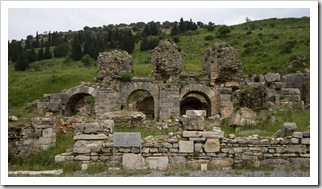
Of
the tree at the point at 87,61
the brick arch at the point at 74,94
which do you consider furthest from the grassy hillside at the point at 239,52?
Answer: the brick arch at the point at 74,94

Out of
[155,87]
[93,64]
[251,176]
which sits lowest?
[251,176]

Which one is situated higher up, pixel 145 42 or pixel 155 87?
pixel 145 42

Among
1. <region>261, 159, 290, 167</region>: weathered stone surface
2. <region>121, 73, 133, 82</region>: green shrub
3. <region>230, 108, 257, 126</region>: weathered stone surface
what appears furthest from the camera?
<region>121, 73, 133, 82</region>: green shrub

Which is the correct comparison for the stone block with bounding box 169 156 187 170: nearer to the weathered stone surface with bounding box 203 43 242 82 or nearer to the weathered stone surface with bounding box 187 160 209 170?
the weathered stone surface with bounding box 187 160 209 170

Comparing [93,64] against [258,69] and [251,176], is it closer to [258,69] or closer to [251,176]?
[258,69]

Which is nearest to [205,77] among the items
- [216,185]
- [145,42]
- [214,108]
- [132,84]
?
[214,108]

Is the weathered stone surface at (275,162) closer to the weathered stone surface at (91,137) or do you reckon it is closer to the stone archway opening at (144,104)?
the weathered stone surface at (91,137)

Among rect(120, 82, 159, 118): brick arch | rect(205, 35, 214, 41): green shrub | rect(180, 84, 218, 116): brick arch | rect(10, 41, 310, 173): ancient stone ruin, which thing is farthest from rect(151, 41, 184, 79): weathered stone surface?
rect(205, 35, 214, 41): green shrub

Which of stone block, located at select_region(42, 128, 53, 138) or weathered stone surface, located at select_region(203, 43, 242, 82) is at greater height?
weathered stone surface, located at select_region(203, 43, 242, 82)

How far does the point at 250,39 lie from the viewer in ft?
178

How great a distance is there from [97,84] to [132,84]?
244 cm

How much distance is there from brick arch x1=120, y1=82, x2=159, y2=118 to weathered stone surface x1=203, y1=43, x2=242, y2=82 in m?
3.82

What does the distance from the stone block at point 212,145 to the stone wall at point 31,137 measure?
192 inches

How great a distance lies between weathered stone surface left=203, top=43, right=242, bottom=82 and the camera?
26.6 meters
